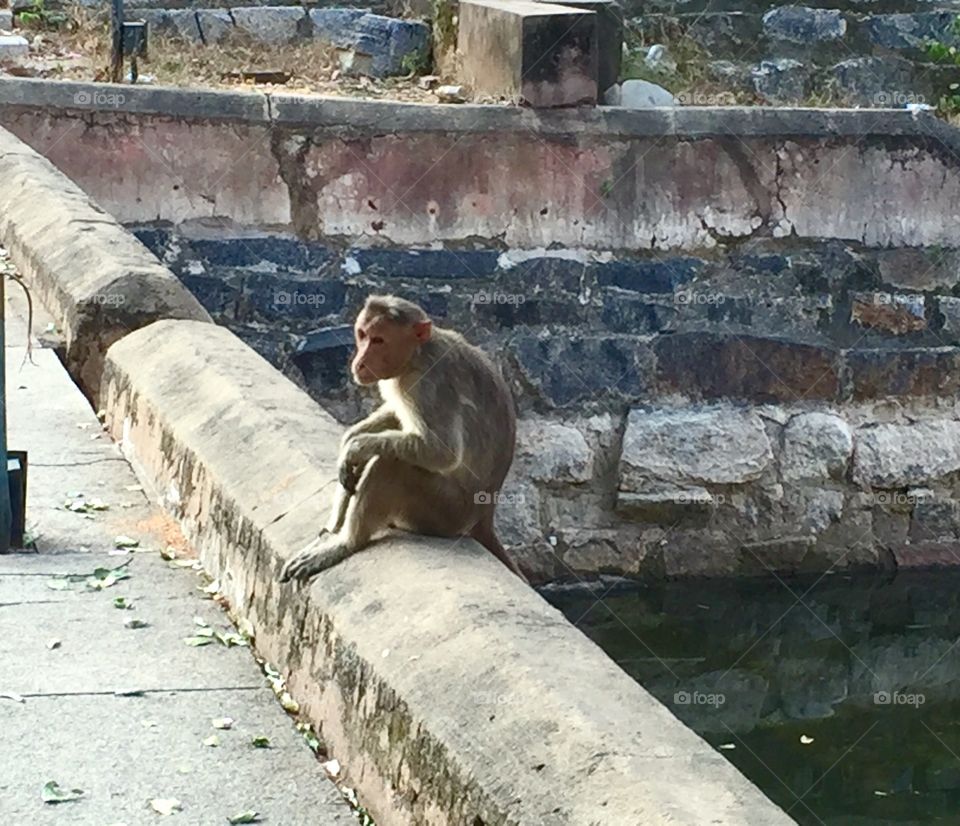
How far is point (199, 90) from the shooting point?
8.26 m

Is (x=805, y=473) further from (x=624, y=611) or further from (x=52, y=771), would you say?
(x=52, y=771)

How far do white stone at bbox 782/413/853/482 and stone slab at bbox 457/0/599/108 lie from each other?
185 cm

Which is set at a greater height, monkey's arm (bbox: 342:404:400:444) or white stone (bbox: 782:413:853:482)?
monkey's arm (bbox: 342:404:400:444)

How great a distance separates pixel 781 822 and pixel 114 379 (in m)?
3.41

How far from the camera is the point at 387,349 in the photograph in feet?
12.8

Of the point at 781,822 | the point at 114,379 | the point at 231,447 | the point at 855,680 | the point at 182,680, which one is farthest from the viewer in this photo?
the point at 855,680

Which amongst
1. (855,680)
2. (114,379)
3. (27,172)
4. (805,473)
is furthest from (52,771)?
(805,473)
